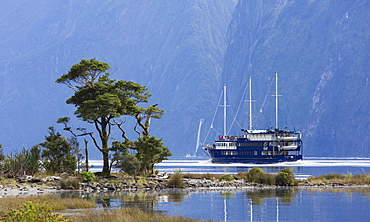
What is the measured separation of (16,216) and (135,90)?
3298cm

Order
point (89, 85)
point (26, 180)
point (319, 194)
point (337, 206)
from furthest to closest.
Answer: point (89, 85)
point (26, 180)
point (319, 194)
point (337, 206)

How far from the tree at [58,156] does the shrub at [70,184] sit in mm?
6064

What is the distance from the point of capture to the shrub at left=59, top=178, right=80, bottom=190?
40.5 meters

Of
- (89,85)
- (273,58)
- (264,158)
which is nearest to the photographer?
(89,85)

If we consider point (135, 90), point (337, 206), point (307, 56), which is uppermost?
point (307, 56)

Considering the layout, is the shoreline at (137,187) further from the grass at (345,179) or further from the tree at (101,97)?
the tree at (101,97)

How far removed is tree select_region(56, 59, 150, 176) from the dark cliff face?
120214 millimetres

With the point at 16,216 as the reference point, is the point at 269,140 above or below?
above

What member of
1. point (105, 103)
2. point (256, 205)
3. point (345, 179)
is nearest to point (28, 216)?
point (256, 205)

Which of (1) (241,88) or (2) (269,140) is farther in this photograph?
(1) (241,88)

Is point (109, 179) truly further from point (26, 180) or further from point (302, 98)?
point (302, 98)

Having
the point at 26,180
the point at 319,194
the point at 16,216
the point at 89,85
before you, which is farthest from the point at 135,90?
the point at 16,216

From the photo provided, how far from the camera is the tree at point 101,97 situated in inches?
1783

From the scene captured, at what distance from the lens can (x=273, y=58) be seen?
186875 millimetres
